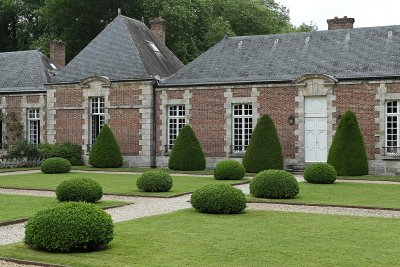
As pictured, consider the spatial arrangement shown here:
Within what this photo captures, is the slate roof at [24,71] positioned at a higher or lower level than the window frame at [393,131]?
higher

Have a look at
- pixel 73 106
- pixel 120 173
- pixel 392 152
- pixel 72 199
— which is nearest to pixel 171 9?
pixel 73 106

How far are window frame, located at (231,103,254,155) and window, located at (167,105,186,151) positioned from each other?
7.54 feet

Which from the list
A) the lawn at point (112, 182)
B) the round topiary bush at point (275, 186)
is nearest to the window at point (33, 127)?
the lawn at point (112, 182)

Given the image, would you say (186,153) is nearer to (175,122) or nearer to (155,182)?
(175,122)

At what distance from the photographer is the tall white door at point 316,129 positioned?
2241cm

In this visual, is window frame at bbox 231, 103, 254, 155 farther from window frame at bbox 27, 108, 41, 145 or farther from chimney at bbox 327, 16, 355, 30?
window frame at bbox 27, 108, 41, 145

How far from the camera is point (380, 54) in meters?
22.2

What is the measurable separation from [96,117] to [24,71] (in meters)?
6.21

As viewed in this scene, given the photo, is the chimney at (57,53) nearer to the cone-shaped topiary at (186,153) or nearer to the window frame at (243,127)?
the cone-shaped topiary at (186,153)

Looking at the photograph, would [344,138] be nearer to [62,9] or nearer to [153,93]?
[153,93]

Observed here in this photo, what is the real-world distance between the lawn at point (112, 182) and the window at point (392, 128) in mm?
6219

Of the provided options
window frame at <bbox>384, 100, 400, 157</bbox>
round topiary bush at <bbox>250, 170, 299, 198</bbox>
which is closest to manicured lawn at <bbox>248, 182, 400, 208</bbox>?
round topiary bush at <bbox>250, 170, 299, 198</bbox>

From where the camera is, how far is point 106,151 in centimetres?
2441

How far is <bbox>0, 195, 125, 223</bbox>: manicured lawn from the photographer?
10914 millimetres
